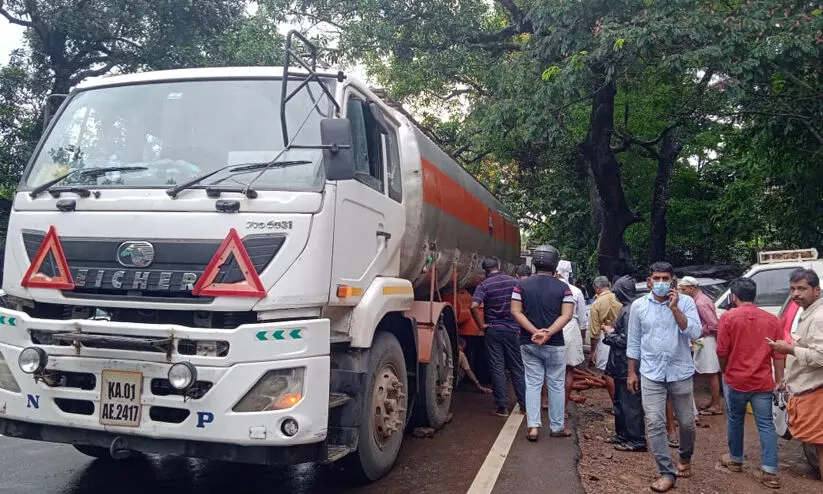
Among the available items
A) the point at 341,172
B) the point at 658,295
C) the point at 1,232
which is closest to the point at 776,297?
the point at 658,295

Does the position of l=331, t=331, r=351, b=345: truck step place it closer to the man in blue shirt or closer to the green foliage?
the man in blue shirt

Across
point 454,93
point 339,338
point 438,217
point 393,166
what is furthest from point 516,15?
point 339,338

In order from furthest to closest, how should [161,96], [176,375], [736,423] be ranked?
[736,423], [161,96], [176,375]

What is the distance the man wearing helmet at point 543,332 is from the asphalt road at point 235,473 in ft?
1.34

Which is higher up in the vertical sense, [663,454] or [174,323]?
[174,323]

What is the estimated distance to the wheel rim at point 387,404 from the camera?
15.7ft

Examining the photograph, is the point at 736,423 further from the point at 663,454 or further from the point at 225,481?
the point at 225,481

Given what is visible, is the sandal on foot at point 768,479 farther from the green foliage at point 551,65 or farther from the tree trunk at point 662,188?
the tree trunk at point 662,188

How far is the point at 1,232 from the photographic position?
40.6 ft

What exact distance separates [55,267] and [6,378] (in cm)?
77

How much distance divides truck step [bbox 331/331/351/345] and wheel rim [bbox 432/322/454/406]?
1.94 metres

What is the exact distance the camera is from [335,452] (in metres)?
4.11

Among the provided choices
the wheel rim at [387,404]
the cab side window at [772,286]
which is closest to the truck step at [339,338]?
the wheel rim at [387,404]

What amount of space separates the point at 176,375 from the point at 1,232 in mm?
10823
